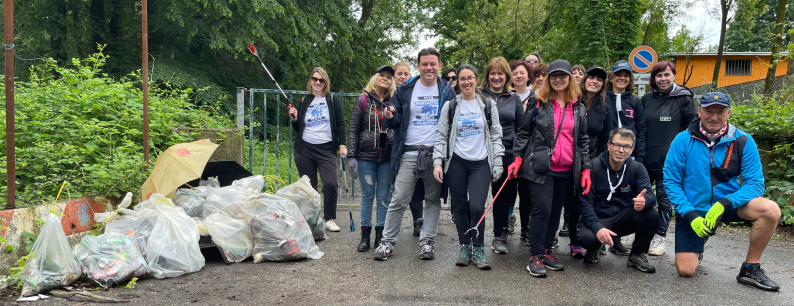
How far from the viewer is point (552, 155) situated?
15.3ft

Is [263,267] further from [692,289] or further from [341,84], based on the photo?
[341,84]

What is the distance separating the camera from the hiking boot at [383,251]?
16.7 feet

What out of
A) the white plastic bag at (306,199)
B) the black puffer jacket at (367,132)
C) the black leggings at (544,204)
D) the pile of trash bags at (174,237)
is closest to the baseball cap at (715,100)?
the black leggings at (544,204)

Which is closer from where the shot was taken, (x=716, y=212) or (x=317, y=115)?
(x=716, y=212)

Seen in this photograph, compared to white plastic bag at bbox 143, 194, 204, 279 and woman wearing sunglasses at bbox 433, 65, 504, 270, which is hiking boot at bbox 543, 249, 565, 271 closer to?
woman wearing sunglasses at bbox 433, 65, 504, 270

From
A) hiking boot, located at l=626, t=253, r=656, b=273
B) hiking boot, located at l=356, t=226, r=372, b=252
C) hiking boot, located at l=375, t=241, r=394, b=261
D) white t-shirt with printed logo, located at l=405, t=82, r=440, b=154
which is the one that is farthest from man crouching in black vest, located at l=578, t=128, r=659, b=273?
hiking boot, located at l=356, t=226, r=372, b=252

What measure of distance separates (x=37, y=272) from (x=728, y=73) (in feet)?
120

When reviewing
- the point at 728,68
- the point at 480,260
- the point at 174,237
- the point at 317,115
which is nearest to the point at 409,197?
the point at 480,260

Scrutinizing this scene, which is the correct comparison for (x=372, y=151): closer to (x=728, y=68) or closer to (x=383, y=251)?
(x=383, y=251)

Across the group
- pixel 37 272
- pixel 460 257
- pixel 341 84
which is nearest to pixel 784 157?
pixel 460 257

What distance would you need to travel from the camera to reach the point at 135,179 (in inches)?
217

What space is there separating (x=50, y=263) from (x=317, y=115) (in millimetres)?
2954

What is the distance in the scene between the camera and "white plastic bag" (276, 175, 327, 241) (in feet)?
18.7

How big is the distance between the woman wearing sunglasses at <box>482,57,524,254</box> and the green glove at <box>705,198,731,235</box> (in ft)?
5.36
